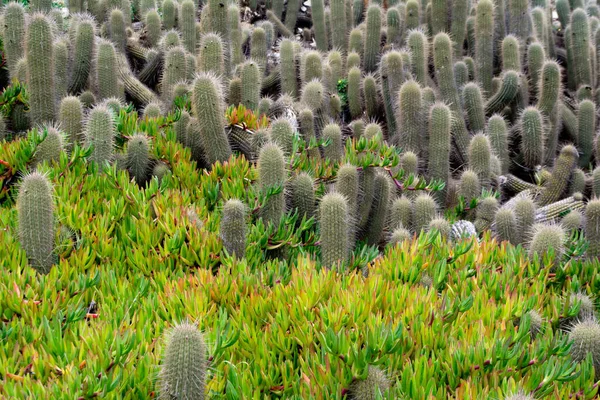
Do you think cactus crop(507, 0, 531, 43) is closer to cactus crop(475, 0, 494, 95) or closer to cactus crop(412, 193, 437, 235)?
cactus crop(475, 0, 494, 95)

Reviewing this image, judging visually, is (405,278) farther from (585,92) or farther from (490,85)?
(585,92)

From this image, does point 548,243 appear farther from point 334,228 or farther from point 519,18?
point 519,18

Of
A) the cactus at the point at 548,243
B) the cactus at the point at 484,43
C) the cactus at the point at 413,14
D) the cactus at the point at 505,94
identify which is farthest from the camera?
the cactus at the point at 413,14

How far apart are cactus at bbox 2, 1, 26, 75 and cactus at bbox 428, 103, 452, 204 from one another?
3.82 metres

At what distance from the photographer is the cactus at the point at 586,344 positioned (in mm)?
2861

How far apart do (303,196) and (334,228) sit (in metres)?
0.76

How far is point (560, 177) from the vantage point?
21.8 ft

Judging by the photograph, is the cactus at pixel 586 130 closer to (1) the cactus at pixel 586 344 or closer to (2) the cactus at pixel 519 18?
(2) the cactus at pixel 519 18

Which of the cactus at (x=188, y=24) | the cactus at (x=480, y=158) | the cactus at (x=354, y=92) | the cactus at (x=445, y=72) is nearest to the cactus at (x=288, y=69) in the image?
the cactus at (x=354, y=92)

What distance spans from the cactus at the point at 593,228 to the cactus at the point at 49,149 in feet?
11.9

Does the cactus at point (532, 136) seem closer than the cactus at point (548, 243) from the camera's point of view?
No

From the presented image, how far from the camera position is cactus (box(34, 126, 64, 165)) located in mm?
4391

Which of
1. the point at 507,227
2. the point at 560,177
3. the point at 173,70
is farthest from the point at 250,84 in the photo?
the point at 560,177

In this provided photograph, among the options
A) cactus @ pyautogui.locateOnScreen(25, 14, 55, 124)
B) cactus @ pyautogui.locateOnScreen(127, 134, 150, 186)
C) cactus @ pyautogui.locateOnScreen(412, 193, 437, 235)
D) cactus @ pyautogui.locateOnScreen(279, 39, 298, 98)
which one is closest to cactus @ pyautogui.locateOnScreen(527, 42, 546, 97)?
cactus @ pyautogui.locateOnScreen(279, 39, 298, 98)
